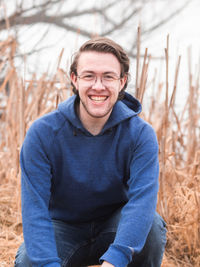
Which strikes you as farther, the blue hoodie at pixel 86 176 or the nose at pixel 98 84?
the nose at pixel 98 84

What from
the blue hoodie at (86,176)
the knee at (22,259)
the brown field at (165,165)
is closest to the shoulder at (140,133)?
the blue hoodie at (86,176)

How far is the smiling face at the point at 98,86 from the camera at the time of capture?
4.78 feet

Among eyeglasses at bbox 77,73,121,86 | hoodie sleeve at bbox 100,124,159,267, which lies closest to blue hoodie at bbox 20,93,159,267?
hoodie sleeve at bbox 100,124,159,267

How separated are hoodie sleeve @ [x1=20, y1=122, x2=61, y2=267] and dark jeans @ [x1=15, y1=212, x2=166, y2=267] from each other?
13cm

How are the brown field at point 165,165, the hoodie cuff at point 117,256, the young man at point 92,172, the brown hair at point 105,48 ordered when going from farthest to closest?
the brown field at point 165,165, the brown hair at point 105,48, the young man at point 92,172, the hoodie cuff at point 117,256

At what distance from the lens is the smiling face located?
4.78ft

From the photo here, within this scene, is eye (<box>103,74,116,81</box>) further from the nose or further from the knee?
the knee

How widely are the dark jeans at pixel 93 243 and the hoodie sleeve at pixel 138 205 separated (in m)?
0.12

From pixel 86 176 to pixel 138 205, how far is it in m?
0.24

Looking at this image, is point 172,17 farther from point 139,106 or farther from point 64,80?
point 139,106

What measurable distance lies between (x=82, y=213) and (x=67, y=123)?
1.17 ft

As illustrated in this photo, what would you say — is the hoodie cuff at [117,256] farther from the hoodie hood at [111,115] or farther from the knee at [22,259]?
the hoodie hood at [111,115]

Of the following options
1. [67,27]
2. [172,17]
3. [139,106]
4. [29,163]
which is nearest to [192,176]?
[139,106]

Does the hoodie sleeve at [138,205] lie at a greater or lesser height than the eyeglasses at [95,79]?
lesser
